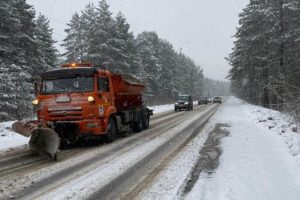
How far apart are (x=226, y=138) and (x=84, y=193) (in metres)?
10.2

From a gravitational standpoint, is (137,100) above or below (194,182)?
above

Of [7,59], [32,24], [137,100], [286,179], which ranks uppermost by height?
[32,24]

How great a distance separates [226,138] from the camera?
17.3m

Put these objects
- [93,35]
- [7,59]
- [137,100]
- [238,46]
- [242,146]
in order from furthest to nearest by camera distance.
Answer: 1. [238,46]
2. [93,35]
3. [7,59]
4. [137,100]
5. [242,146]

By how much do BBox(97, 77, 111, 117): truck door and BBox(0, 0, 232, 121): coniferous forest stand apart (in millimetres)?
4069

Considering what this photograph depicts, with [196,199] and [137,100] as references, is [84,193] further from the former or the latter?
[137,100]

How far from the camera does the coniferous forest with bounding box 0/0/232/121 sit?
108 feet

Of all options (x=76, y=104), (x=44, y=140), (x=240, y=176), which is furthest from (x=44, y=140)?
(x=240, y=176)

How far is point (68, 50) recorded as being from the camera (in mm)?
70438

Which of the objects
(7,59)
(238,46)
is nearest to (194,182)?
(7,59)

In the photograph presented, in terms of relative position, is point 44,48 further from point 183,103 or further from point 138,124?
point 138,124

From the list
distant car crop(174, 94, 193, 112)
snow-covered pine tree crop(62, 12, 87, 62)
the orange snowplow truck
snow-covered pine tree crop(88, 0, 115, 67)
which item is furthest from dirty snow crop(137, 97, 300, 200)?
snow-covered pine tree crop(62, 12, 87, 62)

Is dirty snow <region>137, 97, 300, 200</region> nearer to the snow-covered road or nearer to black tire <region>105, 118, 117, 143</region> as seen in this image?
the snow-covered road

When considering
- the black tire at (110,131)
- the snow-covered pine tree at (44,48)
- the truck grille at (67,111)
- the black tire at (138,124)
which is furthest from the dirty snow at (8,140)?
the snow-covered pine tree at (44,48)
